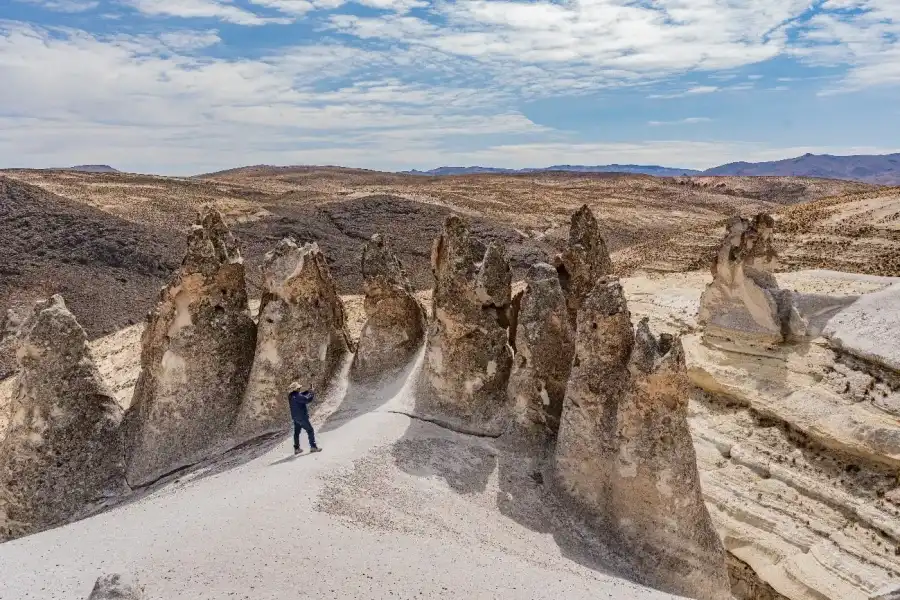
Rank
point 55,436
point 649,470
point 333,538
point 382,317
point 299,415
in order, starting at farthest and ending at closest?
point 382,317
point 55,436
point 299,415
point 649,470
point 333,538

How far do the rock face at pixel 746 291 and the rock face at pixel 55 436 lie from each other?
424 inches

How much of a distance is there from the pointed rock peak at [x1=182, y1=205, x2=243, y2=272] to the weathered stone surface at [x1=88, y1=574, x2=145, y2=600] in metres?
6.45

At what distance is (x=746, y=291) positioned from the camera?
12.8 m

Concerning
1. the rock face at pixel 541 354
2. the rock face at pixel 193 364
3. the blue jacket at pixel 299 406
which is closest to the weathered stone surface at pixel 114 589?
the blue jacket at pixel 299 406

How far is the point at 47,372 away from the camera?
1110 centimetres

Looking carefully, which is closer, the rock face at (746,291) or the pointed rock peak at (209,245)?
the pointed rock peak at (209,245)

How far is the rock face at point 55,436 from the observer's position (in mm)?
10695

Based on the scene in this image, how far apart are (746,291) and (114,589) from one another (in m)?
11.0

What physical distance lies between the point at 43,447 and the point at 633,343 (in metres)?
9.06

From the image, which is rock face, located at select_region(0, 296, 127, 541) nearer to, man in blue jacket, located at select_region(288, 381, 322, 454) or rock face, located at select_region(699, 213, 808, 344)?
man in blue jacket, located at select_region(288, 381, 322, 454)

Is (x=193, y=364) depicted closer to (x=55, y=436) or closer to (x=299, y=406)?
(x=55, y=436)

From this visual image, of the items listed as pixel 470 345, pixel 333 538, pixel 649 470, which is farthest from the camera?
pixel 470 345

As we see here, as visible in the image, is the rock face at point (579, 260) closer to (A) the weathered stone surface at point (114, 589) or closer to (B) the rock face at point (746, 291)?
(B) the rock face at point (746, 291)

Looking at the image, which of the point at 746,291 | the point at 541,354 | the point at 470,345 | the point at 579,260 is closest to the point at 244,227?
the point at 470,345
